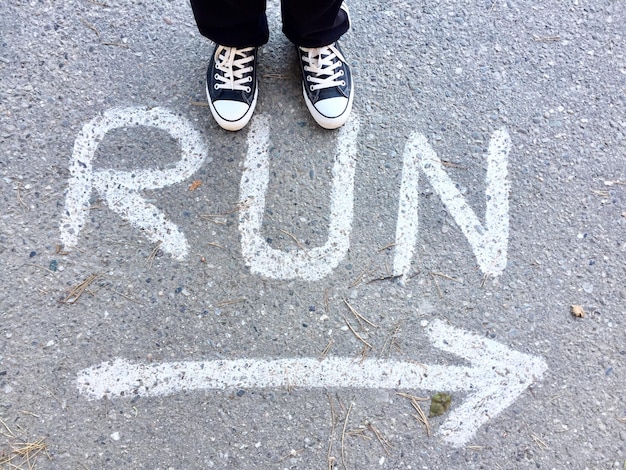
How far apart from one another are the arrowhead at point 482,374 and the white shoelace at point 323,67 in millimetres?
1108

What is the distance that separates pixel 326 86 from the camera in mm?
2066

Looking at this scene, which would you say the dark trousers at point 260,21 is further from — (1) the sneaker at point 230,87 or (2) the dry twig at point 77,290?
(2) the dry twig at point 77,290

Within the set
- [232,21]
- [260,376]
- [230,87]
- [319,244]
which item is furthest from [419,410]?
[232,21]

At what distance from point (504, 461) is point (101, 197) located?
1.94m

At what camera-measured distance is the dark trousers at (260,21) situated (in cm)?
172

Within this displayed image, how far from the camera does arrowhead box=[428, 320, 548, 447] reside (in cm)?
191

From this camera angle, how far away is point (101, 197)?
2.00 meters

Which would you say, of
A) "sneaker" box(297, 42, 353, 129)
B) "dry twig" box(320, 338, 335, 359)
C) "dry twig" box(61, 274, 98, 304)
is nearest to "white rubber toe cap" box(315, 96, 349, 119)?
"sneaker" box(297, 42, 353, 129)

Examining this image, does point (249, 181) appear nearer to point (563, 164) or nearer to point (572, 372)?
point (563, 164)

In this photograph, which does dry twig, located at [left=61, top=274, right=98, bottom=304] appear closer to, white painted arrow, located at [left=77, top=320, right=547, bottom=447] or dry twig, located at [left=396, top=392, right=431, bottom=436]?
white painted arrow, located at [left=77, top=320, right=547, bottom=447]

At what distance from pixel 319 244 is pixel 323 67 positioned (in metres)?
0.76

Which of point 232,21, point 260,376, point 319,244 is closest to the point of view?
point 232,21

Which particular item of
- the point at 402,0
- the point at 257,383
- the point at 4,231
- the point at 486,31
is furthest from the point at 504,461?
the point at 4,231

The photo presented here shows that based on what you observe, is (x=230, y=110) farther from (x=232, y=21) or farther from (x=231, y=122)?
(x=232, y=21)
